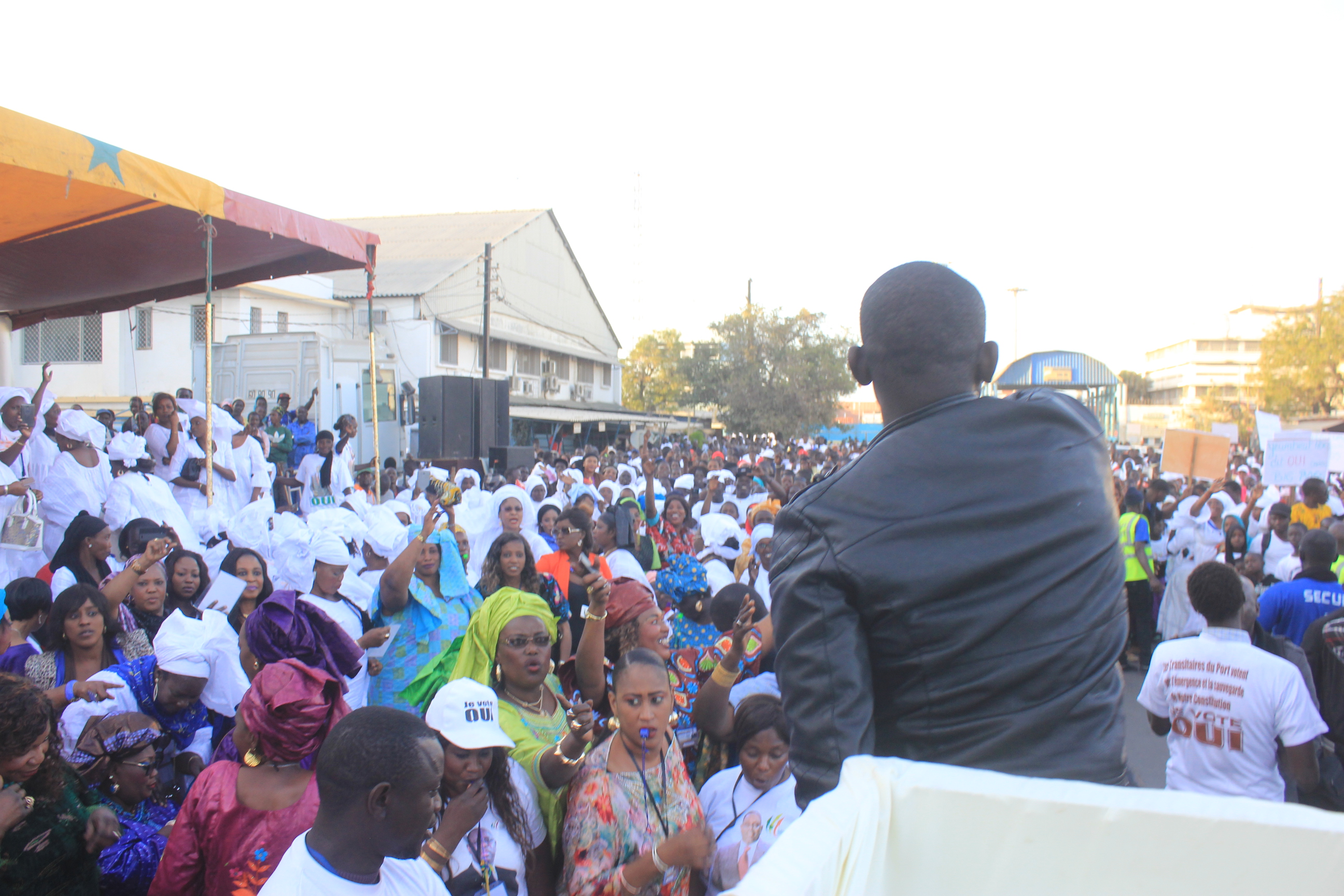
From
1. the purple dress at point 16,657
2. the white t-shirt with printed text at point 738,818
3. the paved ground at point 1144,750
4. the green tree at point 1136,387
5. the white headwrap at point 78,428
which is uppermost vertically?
the green tree at point 1136,387

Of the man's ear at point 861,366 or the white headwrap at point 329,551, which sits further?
the white headwrap at point 329,551

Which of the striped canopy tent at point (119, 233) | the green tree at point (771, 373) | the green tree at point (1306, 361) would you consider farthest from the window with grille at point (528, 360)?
the green tree at point (1306, 361)

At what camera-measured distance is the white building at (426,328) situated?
67.6 ft

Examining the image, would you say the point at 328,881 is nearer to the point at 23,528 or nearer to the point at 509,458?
the point at 23,528

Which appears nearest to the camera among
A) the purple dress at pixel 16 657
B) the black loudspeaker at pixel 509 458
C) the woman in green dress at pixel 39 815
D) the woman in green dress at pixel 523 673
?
the woman in green dress at pixel 39 815

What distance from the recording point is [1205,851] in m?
0.86

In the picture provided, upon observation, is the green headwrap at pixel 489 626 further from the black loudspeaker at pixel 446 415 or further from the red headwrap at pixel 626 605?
the black loudspeaker at pixel 446 415

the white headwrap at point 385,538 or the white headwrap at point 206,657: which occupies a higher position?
the white headwrap at point 385,538

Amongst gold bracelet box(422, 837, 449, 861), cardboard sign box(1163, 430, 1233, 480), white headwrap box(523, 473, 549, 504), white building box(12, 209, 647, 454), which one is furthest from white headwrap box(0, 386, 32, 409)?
cardboard sign box(1163, 430, 1233, 480)

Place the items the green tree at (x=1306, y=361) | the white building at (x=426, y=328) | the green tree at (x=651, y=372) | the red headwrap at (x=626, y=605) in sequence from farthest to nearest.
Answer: the green tree at (x=651, y=372), the green tree at (x=1306, y=361), the white building at (x=426, y=328), the red headwrap at (x=626, y=605)

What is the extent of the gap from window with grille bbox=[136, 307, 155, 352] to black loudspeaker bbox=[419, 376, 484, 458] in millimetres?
12006

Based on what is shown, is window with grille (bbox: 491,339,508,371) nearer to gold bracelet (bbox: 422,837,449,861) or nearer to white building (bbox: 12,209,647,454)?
white building (bbox: 12,209,647,454)

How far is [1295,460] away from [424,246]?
33.8 m

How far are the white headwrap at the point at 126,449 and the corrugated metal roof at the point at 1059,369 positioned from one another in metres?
29.6
